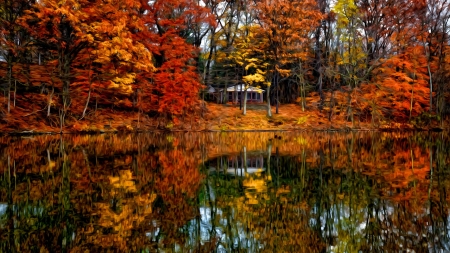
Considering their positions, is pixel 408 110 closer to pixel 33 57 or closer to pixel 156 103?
pixel 156 103

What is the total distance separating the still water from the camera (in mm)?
5121

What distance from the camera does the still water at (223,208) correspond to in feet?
16.8

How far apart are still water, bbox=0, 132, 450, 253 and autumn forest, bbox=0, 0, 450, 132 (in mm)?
19232

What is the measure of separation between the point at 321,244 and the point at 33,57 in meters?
48.3

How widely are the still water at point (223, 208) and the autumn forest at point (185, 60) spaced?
63.1 feet

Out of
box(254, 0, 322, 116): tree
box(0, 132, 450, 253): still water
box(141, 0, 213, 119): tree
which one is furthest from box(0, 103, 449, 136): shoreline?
box(0, 132, 450, 253): still water

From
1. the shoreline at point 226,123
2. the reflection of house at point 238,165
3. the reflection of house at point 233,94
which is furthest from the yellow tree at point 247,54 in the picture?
the reflection of house at point 238,165

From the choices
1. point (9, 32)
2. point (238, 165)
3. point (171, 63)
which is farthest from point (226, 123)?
point (238, 165)

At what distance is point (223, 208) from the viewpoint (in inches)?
275

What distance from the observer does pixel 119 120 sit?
34219 mm

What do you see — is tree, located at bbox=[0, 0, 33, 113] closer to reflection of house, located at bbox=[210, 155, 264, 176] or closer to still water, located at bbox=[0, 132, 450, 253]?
still water, located at bbox=[0, 132, 450, 253]

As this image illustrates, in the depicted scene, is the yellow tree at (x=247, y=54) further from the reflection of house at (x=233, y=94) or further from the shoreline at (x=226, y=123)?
the reflection of house at (x=233, y=94)

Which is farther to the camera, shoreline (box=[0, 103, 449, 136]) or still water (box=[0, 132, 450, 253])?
shoreline (box=[0, 103, 449, 136])

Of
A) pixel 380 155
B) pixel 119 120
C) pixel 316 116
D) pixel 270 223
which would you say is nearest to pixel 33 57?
pixel 119 120
